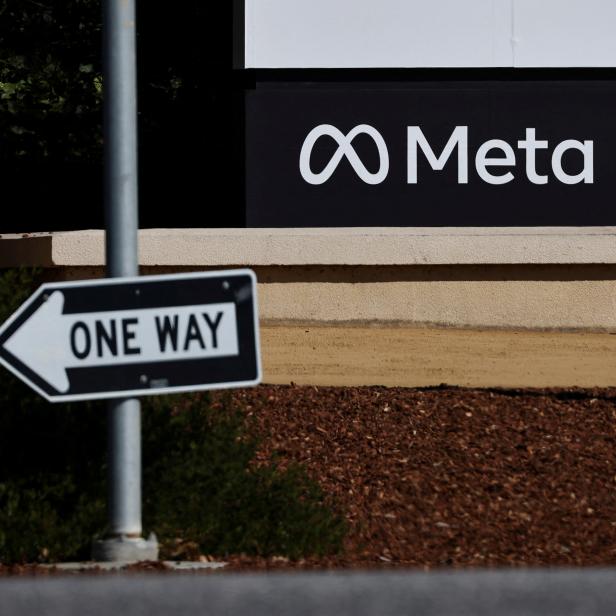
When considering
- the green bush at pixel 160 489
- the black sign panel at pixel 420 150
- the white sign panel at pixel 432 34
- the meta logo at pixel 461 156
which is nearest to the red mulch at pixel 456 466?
the green bush at pixel 160 489

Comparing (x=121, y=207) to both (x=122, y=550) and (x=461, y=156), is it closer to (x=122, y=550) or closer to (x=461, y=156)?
(x=122, y=550)

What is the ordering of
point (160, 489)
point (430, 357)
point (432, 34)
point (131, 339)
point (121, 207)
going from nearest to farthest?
point (131, 339), point (121, 207), point (160, 489), point (430, 357), point (432, 34)

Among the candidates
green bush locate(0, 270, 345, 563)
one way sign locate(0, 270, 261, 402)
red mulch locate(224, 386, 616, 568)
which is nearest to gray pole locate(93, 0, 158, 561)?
one way sign locate(0, 270, 261, 402)

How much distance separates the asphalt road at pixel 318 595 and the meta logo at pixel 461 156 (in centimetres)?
803

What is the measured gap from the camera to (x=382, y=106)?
14.7 metres

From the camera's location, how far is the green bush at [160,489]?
27.1 ft

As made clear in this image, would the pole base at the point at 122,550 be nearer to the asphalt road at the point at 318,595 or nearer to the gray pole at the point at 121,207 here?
the gray pole at the point at 121,207

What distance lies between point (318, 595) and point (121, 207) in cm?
224

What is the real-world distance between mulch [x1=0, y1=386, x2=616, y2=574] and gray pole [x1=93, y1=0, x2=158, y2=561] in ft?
0.96

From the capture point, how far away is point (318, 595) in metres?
6.21

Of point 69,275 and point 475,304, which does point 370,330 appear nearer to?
point 475,304

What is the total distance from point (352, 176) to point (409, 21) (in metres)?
1.56

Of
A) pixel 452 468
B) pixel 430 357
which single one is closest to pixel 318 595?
pixel 452 468

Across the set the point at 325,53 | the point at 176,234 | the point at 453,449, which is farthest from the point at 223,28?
the point at 453,449
